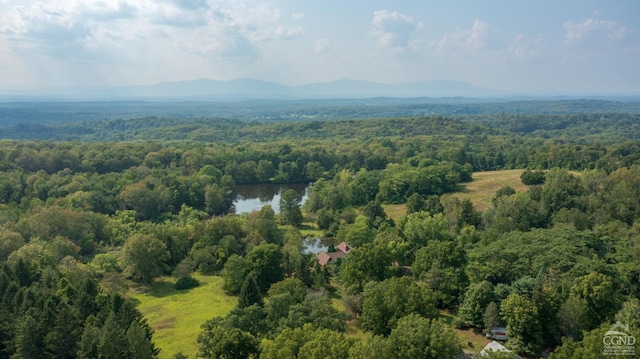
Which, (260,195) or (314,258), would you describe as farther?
(260,195)

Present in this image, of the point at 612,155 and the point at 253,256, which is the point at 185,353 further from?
the point at 612,155

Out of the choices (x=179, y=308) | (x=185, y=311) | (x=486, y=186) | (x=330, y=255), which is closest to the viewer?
(x=185, y=311)

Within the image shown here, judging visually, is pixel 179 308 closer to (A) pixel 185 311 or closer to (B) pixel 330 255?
(A) pixel 185 311

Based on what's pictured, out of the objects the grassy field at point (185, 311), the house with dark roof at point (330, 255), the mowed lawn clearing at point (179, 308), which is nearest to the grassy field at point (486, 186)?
the house with dark roof at point (330, 255)

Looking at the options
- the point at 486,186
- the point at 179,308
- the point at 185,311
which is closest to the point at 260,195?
the point at 486,186

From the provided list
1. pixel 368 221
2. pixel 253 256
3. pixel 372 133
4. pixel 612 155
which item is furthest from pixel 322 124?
pixel 253 256

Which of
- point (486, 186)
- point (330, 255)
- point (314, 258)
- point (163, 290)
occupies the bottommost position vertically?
point (163, 290)

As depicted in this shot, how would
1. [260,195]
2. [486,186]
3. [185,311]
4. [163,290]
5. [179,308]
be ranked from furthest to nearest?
[260,195] < [486,186] < [163,290] < [179,308] < [185,311]
